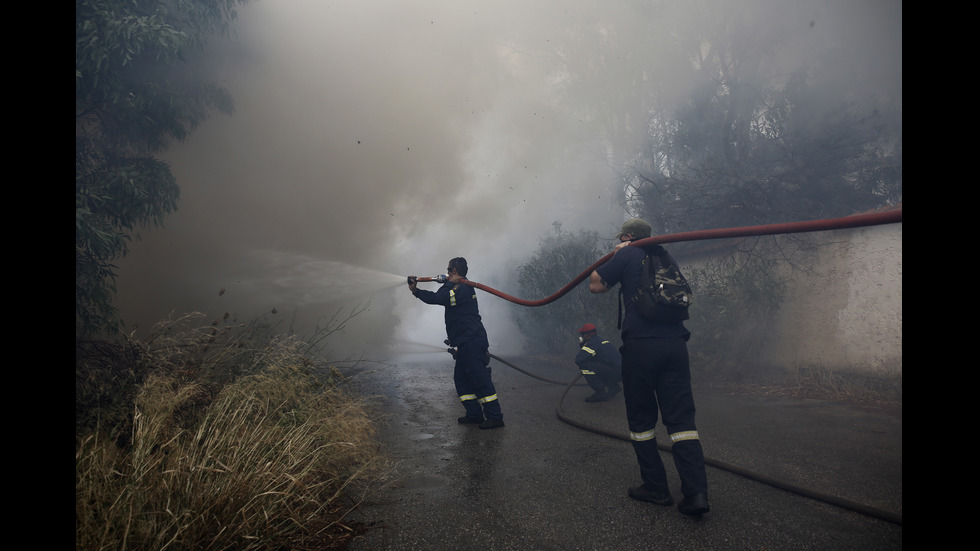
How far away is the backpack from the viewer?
3.04 meters

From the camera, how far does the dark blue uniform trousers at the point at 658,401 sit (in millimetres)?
2904

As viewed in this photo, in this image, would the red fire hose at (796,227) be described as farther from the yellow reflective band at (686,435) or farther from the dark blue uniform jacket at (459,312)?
the dark blue uniform jacket at (459,312)

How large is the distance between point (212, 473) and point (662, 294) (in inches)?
101

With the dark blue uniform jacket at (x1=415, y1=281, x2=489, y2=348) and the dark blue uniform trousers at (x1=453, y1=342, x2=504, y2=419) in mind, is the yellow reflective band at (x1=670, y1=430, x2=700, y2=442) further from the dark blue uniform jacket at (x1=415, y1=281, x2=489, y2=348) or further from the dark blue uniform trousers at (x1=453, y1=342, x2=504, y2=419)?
the dark blue uniform jacket at (x1=415, y1=281, x2=489, y2=348)

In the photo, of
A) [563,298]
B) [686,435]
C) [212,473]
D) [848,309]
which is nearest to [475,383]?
[686,435]

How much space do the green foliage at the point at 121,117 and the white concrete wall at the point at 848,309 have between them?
27.8 feet

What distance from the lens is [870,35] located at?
8281mm

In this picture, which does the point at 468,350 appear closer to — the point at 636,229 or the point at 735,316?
the point at 636,229

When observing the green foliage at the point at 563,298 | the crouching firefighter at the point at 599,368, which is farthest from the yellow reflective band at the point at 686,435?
the green foliage at the point at 563,298

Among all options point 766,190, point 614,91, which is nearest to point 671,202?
point 766,190

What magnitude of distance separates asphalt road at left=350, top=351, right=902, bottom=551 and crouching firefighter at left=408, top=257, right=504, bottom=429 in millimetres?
236

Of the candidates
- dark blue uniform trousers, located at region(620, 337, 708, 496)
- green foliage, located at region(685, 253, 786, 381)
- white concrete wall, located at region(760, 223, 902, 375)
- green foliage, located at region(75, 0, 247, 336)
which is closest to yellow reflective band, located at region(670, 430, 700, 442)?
dark blue uniform trousers, located at region(620, 337, 708, 496)
